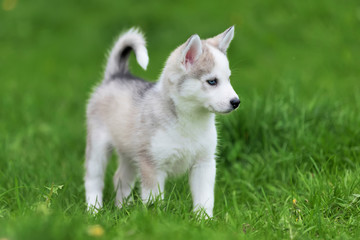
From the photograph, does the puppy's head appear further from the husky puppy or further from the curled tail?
the curled tail

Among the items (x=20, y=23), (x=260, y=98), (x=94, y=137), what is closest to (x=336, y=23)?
(x=260, y=98)

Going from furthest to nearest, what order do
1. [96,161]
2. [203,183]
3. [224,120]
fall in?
[224,120], [96,161], [203,183]

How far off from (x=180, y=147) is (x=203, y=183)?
1.19 feet

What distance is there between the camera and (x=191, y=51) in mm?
3812

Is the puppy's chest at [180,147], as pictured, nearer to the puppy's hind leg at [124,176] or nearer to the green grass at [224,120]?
the green grass at [224,120]

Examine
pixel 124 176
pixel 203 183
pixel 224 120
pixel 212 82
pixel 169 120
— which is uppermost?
pixel 212 82

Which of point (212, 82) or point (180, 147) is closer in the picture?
point (212, 82)

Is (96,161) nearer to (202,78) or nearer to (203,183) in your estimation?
(203,183)

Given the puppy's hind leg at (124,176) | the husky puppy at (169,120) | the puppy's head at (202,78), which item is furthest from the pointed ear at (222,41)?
the puppy's hind leg at (124,176)

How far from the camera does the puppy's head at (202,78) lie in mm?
3711

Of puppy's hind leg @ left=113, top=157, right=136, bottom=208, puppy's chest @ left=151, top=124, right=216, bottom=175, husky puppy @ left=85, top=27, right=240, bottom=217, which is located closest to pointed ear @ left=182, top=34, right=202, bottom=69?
husky puppy @ left=85, top=27, right=240, bottom=217

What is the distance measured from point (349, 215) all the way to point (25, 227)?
7.54ft

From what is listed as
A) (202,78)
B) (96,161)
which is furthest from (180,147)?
(96,161)

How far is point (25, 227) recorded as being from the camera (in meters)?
2.65
